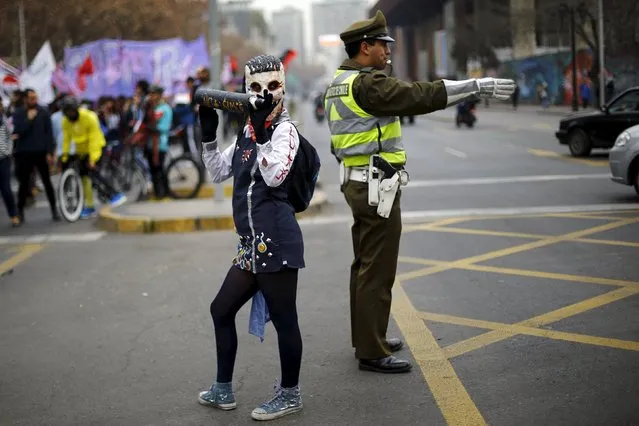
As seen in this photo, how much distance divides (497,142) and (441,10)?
59.7 meters

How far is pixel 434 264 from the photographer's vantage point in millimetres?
8547

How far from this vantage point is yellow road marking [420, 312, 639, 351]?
18.2 feet

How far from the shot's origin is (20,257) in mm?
10320

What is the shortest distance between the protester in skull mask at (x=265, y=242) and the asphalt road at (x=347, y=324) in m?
0.21

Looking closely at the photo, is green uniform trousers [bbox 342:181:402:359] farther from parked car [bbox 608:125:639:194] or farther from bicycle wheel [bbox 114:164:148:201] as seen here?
bicycle wheel [bbox 114:164:148:201]

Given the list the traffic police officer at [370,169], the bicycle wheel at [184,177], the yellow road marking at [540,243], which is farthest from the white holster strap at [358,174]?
the bicycle wheel at [184,177]

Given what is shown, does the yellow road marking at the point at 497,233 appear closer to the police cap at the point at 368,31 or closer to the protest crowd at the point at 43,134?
Answer: the protest crowd at the point at 43,134

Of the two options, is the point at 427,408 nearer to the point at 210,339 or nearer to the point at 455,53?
the point at 210,339

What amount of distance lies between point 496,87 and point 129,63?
2233cm

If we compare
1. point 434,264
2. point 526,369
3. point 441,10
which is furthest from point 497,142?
point 441,10

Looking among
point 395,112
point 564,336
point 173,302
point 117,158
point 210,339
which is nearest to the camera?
point 395,112

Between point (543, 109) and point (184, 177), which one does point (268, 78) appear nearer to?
point (184, 177)

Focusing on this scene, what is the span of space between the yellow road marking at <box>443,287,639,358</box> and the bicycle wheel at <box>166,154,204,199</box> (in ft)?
27.6

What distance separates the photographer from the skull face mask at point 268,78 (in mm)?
4449
